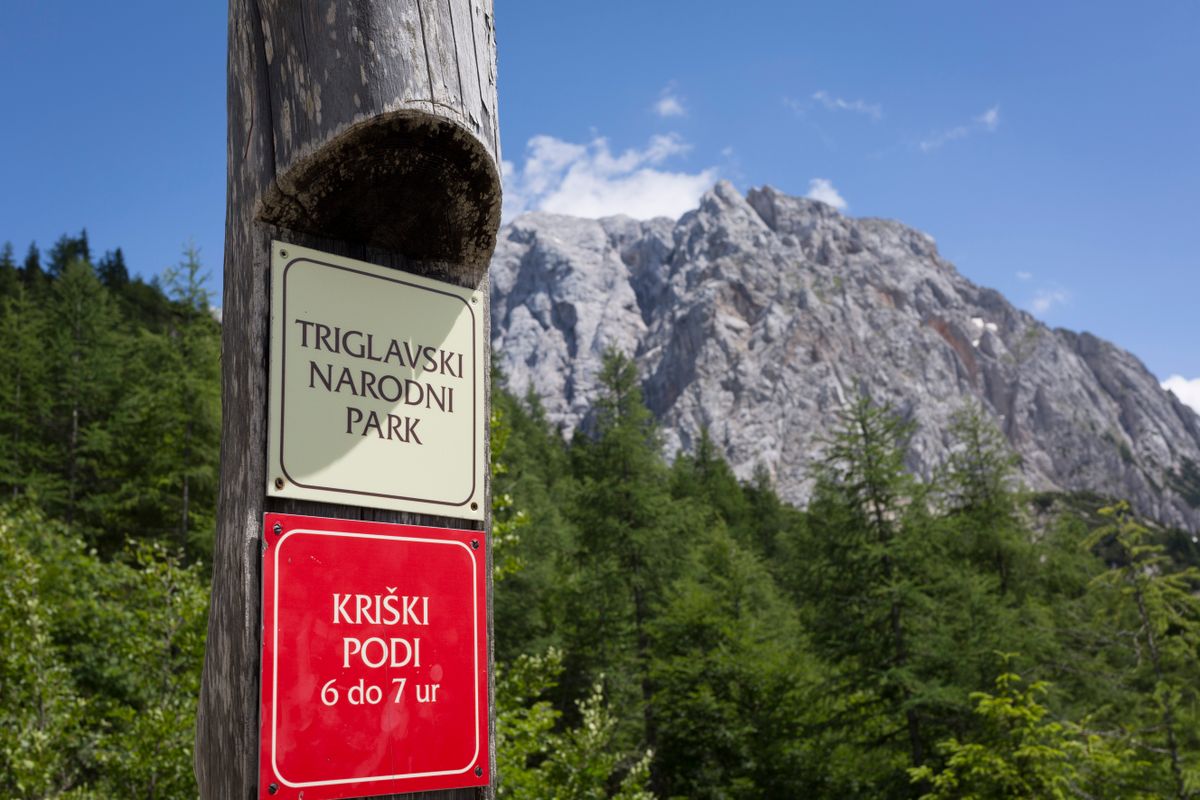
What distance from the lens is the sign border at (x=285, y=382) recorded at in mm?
1489

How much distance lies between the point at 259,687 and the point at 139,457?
25.4 metres

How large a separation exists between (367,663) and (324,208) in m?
A: 0.78

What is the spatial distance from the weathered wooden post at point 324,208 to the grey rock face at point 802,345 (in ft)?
373

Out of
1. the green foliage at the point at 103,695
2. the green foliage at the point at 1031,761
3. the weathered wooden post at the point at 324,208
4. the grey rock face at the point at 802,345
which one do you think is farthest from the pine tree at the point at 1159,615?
the grey rock face at the point at 802,345

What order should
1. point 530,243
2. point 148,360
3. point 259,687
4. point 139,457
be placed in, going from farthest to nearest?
point 530,243 < point 148,360 < point 139,457 < point 259,687

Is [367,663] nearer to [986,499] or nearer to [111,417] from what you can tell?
[986,499]

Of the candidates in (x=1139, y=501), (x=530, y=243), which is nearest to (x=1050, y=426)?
(x=1139, y=501)

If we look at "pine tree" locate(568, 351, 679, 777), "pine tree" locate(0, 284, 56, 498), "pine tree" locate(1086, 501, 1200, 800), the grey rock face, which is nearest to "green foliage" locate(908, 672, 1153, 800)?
"pine tree" locate(1086, 501, 1200, 800)

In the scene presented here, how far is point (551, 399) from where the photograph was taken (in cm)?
13712

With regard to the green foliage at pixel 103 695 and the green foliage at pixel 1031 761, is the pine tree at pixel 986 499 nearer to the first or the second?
the green foliage at pixel 1031 761

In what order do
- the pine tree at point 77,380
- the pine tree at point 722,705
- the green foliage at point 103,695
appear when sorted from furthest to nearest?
the pine tree at point 77,380
the pine tree at point 722,705
the green foliage at point 103,695

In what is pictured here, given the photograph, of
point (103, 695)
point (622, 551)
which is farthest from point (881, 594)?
point (103, 695)

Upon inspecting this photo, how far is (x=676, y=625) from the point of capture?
2077 cm

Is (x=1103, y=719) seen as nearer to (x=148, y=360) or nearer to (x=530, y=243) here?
(x=148, y=360)
